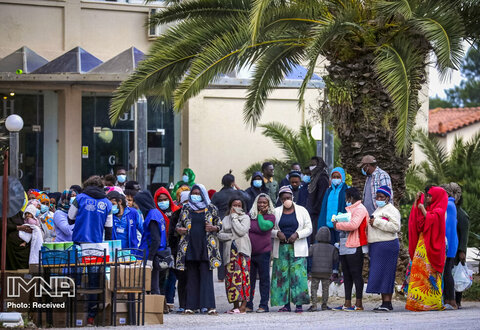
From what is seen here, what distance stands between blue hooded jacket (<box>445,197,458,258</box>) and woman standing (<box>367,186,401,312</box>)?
915 millimetres

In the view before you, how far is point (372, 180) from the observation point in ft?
50.8

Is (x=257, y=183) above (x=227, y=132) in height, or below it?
below

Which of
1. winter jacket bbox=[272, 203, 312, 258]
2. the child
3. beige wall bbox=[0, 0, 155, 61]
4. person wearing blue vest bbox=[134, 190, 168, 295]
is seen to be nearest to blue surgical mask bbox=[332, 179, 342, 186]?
winter jacket bbox=[272, 203, 312, 258]

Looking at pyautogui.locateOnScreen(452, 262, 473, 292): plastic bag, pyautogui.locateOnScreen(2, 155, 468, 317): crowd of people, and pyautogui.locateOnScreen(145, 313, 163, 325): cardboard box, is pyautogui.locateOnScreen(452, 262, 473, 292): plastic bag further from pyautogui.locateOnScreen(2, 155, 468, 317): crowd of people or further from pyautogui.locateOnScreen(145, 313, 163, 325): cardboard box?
A: pyautogui.locateOnScreen(145, 313, 163, 325): cardboard box

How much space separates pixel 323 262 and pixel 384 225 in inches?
42.4

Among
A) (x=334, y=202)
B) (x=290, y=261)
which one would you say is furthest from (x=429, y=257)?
(x=334, y=202)

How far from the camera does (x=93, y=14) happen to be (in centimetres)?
2578

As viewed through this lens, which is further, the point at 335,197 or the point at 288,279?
the point at 335,197

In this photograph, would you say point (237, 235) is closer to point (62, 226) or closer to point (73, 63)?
point (62, 226)

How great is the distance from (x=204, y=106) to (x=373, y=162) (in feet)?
39.1

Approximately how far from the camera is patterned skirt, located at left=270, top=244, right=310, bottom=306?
1434 cm

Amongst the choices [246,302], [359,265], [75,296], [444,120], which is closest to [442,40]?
[359,265]

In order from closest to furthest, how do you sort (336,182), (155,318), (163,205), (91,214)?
1. (155,318)
2. (91,214)
3. (163,205)
4. (336,182)

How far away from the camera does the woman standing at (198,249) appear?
1426cm
